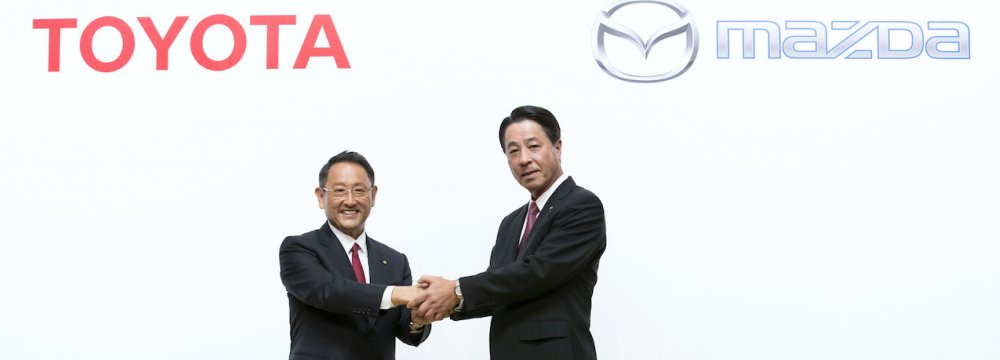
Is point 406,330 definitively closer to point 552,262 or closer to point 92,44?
point 552,262

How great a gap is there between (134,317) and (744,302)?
2.75 metres

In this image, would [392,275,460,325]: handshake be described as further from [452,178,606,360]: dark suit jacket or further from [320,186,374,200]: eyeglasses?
[320,186,374,200]: eyeglasses

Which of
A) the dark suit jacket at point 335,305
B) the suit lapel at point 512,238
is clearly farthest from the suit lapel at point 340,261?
the suit lapel at point 512,238

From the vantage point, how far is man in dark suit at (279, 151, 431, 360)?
9.34 ft

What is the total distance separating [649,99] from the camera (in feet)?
13.4

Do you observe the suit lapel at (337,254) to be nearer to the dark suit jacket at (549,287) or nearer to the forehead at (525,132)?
the dark suit jacket at (549,287)

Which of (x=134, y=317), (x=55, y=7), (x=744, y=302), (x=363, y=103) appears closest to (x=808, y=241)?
(x=744, y=302)

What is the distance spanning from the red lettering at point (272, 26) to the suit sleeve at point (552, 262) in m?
1.83

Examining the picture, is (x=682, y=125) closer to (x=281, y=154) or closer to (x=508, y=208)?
(x=508, y=208)

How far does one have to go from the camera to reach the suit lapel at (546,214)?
2.83 m

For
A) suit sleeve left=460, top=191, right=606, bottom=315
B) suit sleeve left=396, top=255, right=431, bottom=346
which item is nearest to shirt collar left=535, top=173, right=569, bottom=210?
suit sleeve left=460, top=191, right=606, bottom=315

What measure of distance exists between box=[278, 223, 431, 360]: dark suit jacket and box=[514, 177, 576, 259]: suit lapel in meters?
0.48

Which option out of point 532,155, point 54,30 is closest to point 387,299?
point 532,155

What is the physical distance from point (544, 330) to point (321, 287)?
71 cm
